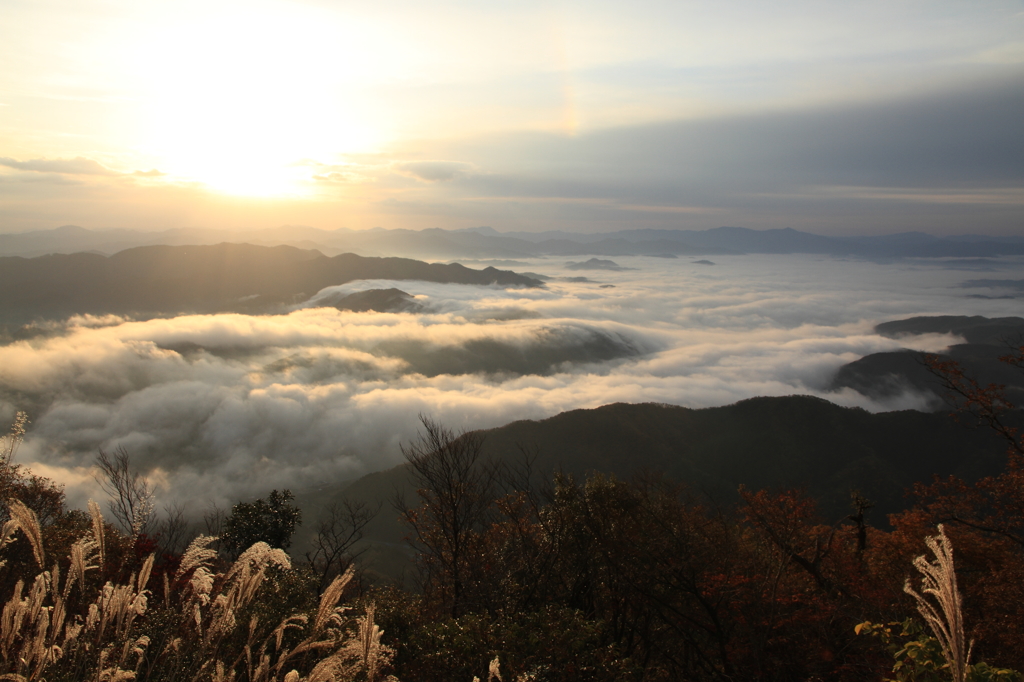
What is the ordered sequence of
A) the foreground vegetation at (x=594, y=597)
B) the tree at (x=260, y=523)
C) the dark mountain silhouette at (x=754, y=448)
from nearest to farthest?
the foreground vegetation at (x=594, y=597)
the tree at (x=260, y=523)
the dark mountain silhouette at (x=754, y=448)

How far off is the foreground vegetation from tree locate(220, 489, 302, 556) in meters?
5.06

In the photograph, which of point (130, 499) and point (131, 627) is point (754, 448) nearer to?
point (130, 499)

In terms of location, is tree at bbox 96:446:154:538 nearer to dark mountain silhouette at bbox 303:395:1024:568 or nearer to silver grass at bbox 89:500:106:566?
silver grass at bbox 89:500:106:566

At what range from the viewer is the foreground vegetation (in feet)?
17.6

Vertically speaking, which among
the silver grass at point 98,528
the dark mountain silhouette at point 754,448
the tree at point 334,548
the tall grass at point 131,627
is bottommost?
the dark mountain silhouette at point 754,448

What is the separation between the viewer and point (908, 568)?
1884 cm

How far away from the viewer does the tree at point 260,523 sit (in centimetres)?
2706

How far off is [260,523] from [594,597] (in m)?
20.2

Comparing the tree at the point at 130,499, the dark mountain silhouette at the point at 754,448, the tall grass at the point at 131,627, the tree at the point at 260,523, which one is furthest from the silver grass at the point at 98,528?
the dark mountain silhouette at the point at 754,448

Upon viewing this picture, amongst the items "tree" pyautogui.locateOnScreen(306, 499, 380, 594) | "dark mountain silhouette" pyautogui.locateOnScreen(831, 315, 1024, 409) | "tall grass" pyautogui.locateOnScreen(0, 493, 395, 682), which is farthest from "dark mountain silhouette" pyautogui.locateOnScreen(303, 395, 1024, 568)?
"tall grass" pyautogui.locateOnScreen(0, 493, 395, 682)

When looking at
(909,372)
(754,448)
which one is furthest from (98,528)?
(909,372)

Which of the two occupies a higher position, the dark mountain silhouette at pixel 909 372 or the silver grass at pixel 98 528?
the silver grass at pixel 98 528

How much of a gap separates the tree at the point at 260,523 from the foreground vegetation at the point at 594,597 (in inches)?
199

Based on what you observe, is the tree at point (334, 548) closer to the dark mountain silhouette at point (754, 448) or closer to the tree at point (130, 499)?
the tree at point (130, 499)
